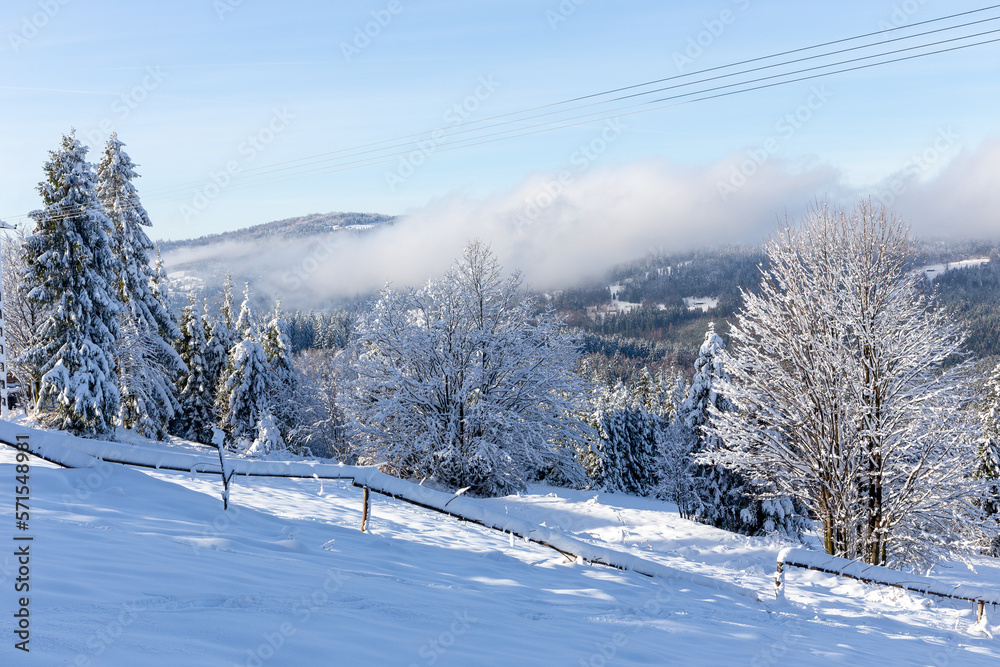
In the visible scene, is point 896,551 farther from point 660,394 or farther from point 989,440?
point 660,394

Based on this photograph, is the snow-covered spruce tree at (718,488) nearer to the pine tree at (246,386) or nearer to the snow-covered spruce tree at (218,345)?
the pine tree at (246,386)

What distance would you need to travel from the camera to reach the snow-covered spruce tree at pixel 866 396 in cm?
1357

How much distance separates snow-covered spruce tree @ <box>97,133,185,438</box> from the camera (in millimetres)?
25922

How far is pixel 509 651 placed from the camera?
4.11 meters

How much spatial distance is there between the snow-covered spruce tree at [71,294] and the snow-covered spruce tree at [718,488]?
2480 centimetres

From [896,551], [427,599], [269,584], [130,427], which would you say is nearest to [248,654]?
[269,584]

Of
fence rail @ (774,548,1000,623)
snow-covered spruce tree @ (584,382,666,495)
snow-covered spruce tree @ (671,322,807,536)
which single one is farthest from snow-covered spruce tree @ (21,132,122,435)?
snow-covered spruce tree @ (584,382,666,495)

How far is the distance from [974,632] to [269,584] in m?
9.64

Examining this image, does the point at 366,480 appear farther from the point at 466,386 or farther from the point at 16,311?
the point at 16,311

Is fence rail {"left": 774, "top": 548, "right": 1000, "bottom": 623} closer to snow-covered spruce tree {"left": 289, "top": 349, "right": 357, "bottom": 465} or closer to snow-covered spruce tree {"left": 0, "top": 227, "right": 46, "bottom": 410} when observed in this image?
snow-covered spruce tree {"left": 0, "top": 227, "right": 46, "bottom": 410}

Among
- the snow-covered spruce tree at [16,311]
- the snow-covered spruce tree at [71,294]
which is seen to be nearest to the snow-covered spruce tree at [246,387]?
the snow-covered spruce tree at [16,311]

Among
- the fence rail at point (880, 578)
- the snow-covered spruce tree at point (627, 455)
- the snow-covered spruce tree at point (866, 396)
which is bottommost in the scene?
the snow-covered spruce tree at point (627, 455)

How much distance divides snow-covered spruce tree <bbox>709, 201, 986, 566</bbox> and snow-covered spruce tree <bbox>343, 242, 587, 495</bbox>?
7.58 metres

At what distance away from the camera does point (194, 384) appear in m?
42.3
